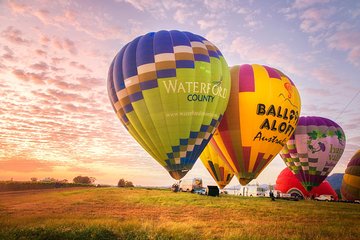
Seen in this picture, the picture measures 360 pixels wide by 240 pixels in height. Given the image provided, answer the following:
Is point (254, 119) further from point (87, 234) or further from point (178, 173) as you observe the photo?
point (87, 234)

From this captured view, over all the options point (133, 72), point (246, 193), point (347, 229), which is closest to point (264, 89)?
point (133, 72)

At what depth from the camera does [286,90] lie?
3175cm

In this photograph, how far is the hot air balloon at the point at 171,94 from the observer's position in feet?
82.1

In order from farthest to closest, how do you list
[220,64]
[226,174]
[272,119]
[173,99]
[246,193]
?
[246,193] → [226,174] → [272,119] → [220,64] → [173,99]

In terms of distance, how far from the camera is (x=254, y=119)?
30.0 m

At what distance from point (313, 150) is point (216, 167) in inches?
508

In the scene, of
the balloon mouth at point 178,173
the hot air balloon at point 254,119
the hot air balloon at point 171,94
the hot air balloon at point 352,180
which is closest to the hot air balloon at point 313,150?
the hot air balloon at point 352,180

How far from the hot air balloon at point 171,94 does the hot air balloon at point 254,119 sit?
3647mm

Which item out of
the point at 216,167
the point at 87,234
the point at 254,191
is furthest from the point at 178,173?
the point at 254,191

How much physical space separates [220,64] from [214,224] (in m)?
14.5

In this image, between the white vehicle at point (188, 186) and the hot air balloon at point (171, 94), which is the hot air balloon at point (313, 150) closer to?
the white vehicle at point (188, 186)

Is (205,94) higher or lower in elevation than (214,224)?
higher

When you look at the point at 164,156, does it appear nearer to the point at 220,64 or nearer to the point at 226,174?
the point at 220,64

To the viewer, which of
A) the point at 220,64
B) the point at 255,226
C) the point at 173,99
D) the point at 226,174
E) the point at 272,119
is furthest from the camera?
the point at 226,174
